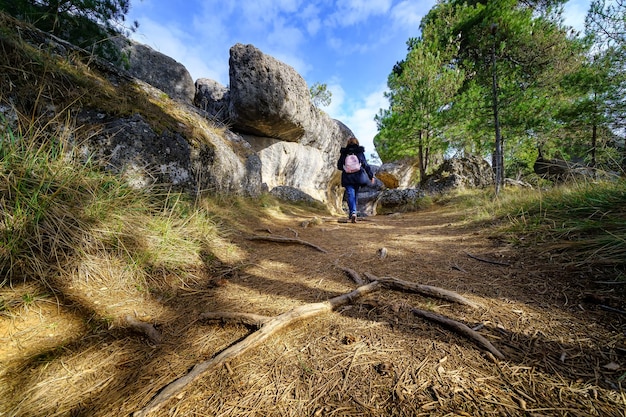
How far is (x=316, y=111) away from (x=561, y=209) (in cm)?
909

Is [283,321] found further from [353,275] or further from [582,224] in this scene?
[582,224]

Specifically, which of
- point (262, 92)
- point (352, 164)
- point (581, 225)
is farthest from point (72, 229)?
point (262, 92)

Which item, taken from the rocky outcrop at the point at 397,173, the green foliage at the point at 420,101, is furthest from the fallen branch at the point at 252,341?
the rocky outcrop at the point at 397,173

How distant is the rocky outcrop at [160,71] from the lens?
733cm

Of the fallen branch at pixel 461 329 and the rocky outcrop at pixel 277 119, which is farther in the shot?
the rocky outcrop at pixel 277 119

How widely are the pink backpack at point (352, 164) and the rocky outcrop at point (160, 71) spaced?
574 cm

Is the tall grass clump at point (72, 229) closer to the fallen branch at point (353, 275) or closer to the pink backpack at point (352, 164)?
the fallen branch at point (353, 275)

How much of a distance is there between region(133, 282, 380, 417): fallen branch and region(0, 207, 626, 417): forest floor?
0.09 feet

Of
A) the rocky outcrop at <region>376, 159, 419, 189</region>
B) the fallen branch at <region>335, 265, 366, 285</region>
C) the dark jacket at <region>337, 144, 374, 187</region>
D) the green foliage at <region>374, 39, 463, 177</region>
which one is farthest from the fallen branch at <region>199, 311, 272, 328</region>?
the rocky outcrop at <region>376, 159, 419, 189</region>

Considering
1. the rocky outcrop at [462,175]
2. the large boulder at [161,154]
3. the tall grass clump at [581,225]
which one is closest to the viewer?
the tall grass clump at [581,225]

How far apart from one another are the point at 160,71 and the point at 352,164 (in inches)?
290

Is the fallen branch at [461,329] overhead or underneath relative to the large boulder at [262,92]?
underneath

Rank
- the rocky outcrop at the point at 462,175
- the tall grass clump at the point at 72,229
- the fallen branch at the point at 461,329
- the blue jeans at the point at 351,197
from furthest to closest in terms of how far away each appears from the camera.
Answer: the rocky outcrop at the point at 462,175, the blue jeans at the point at 351,197, the tall grass clump at the point at 72,229, the fallen branch at the point at 461,329

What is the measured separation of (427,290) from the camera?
158cm
